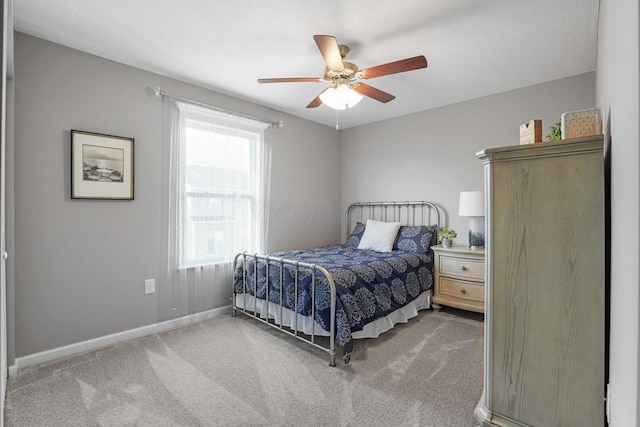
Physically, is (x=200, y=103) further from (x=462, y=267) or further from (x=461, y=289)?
(x=461, y=289)

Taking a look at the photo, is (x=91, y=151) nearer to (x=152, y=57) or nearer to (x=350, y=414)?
(x=152, y=57)

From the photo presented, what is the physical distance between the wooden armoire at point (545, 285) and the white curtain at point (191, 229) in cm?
272

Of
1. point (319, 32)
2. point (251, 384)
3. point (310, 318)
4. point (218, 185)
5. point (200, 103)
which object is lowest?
point (251, 384)

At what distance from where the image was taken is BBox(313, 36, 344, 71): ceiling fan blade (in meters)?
1.92

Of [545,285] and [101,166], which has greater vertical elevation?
[101,166]

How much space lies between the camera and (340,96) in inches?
98.6

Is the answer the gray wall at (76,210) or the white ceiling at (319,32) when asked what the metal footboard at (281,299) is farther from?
the white ceiling at (319,32)

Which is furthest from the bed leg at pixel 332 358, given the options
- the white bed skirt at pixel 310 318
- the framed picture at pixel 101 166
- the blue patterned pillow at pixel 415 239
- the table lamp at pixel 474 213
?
the framed picture at pixel 101 166

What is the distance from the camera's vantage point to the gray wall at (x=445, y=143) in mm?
3293

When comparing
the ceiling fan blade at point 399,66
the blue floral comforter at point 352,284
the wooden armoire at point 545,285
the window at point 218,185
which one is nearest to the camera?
the wooden armoire at point 545,285

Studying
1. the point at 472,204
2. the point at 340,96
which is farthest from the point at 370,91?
the point at 472,204

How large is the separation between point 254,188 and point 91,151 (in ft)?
5.28

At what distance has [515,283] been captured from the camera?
1413 millimetres

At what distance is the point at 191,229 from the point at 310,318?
1540 millimetres
